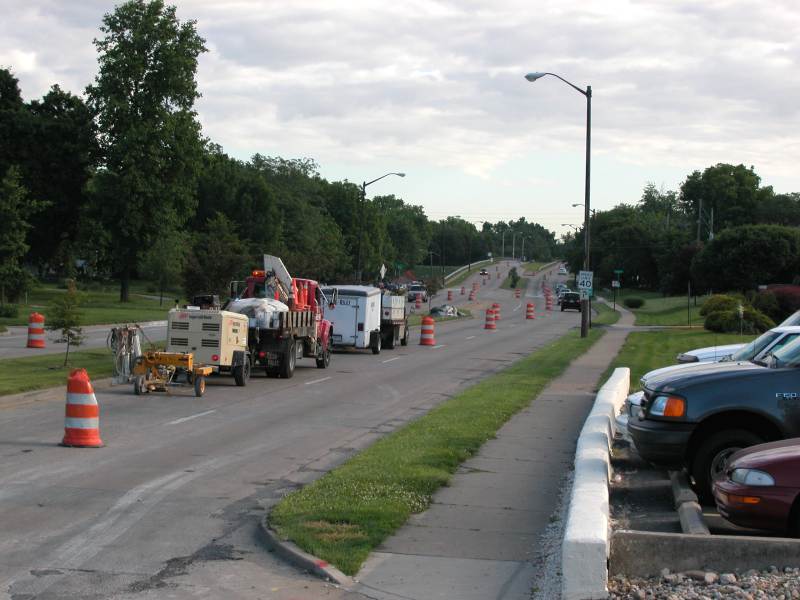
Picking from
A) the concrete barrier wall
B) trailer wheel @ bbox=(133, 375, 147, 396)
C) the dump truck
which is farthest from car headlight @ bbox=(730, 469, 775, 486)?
the dump truck

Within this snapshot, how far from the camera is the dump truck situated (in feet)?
81.6

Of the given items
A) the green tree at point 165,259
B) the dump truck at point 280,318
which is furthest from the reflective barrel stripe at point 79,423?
the green tree at point 165,259

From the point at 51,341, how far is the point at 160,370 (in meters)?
15.0

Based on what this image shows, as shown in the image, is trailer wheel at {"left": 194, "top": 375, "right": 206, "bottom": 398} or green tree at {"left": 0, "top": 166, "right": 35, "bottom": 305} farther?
green tree at {"left": 0, "top": 166, "right": 35, "bottom": 305}

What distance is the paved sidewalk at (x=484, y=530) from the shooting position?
25.2 ft

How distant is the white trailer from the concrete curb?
2528 centimetres

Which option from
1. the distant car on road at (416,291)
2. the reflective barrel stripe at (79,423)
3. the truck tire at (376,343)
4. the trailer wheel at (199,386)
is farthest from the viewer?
the distant car on road at (416,291)

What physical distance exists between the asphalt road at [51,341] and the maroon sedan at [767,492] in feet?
62.4

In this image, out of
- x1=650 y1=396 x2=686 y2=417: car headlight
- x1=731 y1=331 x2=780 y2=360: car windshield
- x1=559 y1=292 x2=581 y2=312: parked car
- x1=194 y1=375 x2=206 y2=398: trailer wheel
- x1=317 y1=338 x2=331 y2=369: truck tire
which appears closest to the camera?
x1=650 y1=396 x2=686 y2=417: car headlight

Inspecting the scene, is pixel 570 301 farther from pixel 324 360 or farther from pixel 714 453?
pixel 714 453

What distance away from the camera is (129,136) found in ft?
201

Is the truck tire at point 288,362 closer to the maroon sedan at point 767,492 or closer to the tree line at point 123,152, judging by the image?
the maroon sedan at point 767,492

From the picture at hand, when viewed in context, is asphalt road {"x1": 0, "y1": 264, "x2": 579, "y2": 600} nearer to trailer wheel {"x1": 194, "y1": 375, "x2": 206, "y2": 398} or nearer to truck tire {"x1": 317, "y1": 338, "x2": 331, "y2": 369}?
trailer wheel {"x1": 194, "y1": 375, "x2": 206, "y2": 398}

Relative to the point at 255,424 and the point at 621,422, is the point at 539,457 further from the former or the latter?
the point at 255,424
